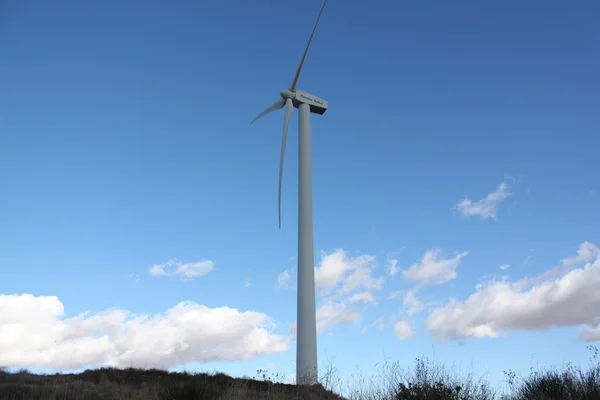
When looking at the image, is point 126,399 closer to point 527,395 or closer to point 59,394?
point 59,394

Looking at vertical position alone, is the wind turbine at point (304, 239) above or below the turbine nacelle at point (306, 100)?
below

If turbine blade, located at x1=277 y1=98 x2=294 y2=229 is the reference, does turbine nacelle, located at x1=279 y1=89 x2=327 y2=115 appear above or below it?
above

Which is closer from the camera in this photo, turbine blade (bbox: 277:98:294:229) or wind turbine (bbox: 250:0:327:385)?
wind turbine (bbox: 250:0:327:385)

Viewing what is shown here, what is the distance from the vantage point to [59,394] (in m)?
12.9

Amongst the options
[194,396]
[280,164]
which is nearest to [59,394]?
[194,396]

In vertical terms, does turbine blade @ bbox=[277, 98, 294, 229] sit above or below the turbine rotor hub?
below

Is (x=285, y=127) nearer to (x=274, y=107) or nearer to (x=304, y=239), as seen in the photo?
(x=274, y=107)

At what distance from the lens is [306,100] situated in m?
32.0

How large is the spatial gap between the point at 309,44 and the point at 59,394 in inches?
972

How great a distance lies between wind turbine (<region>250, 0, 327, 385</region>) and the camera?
24.0 meters

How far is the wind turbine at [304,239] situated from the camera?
78.6ft

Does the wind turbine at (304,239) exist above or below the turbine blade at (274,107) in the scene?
below

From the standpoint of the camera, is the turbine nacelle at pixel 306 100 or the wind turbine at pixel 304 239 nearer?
the wind turbine at pixel 304 239

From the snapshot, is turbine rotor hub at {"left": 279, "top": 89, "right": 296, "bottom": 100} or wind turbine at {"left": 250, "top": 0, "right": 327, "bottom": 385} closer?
wind turbine at {"left": 250, "top": 0, "right": 327, "bottom": 385}
